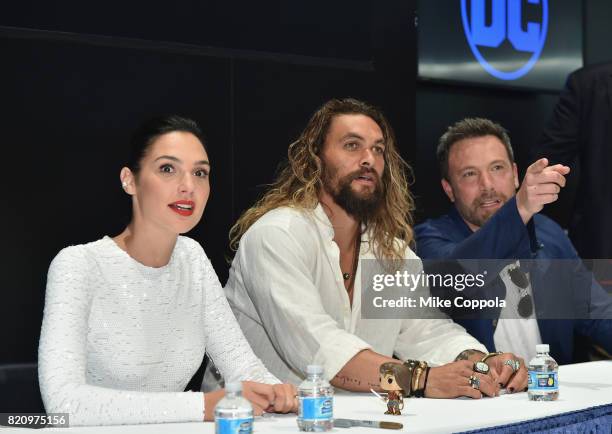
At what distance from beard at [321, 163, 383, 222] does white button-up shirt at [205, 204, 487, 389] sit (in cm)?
9

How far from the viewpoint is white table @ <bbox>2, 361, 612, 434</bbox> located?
207 centimetres

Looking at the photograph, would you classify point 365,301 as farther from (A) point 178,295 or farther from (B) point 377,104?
(B) point 377,104

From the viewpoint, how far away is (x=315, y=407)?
2031 millimetres

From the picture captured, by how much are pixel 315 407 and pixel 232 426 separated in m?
0.26

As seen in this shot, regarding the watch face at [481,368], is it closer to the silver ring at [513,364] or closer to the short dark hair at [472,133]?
the silver ring at [513,364]

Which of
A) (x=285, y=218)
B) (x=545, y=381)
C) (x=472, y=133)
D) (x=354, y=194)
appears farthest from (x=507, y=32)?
(x=545, y=381)

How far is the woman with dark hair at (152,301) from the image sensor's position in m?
2.33

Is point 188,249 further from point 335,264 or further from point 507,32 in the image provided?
point 507,32

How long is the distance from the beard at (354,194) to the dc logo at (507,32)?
62.0 inches

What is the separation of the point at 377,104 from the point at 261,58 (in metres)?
0.60

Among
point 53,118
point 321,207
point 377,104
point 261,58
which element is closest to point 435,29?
point 377,104

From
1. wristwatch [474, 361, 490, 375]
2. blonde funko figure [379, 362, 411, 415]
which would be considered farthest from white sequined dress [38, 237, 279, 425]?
wristwatch [474, 361, 490, 375]

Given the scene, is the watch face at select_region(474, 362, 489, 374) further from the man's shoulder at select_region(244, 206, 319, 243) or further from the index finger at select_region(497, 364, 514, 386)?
the man's shoulder at select_region(244, 206, 319, 243)

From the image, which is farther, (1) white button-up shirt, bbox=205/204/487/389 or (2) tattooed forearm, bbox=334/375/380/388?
(1) white button-up shirt, bbox=205/204/487/389
